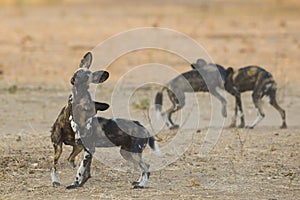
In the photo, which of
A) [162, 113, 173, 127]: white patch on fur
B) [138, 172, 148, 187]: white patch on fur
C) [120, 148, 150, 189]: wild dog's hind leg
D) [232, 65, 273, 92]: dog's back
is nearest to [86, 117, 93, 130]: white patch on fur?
[120, 148, 150, 189]: wild dog's hind leg

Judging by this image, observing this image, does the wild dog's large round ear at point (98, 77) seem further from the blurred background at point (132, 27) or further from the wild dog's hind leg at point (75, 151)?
the blurred background at point (132, 27)

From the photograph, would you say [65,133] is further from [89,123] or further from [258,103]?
[258,103]

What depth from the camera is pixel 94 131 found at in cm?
771

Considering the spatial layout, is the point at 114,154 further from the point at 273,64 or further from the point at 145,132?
the point at 273,64

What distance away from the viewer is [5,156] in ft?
29.6

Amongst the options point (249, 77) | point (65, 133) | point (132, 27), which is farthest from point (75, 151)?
point (132, 27)

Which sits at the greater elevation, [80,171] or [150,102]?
[150,102]

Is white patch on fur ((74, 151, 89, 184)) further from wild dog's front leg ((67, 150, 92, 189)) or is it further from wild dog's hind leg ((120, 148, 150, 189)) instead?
wild dog's hind leg ((120, 148, 150, 189))

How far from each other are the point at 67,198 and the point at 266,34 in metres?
20.5

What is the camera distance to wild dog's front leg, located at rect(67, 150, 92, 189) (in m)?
7.61

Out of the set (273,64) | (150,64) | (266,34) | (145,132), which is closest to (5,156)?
(145,132)

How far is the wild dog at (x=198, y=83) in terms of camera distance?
1277 centimetres

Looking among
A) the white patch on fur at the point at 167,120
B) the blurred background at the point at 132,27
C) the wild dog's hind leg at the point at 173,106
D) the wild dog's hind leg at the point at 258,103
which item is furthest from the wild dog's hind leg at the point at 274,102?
the blurred background at the point at 132,27

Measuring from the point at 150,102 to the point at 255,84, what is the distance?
206 centimetres
